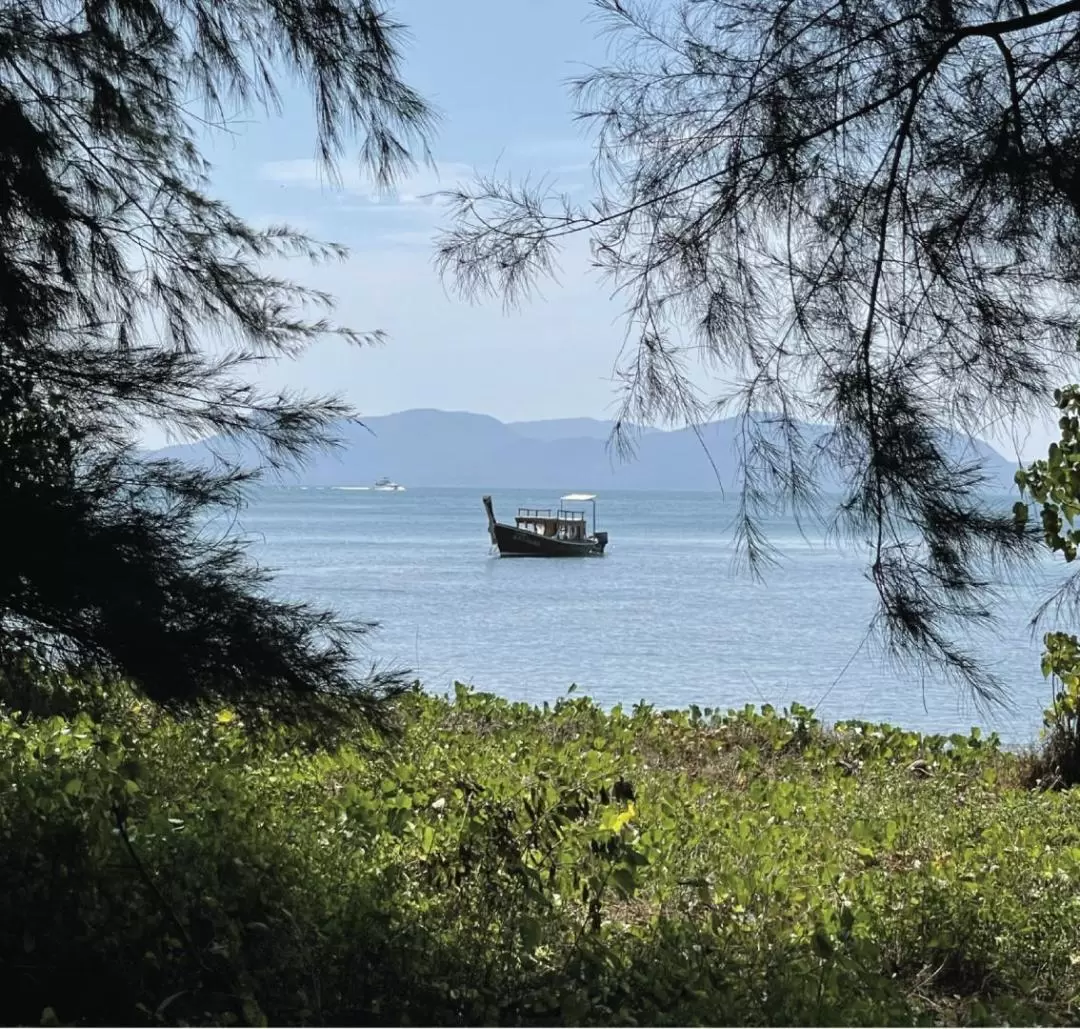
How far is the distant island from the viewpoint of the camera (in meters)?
3.02

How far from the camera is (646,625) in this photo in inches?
738

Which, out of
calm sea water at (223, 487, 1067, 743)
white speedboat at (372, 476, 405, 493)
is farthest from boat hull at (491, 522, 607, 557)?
white speedboat at (372, 476, 405, 493)

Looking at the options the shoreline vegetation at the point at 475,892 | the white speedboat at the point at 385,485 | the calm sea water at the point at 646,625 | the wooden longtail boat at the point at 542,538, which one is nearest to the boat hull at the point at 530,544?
the wooden longtail boat at the point at 542,538

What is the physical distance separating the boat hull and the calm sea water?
664mm

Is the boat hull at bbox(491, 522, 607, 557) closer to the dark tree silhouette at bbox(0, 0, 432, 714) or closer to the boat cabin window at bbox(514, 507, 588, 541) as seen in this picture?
the boat cabin window at bbox(514, 507, 588, 541)

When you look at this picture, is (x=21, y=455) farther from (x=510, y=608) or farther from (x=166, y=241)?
(x=510, y=608)

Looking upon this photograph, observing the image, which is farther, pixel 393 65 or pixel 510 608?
pixel 510 608

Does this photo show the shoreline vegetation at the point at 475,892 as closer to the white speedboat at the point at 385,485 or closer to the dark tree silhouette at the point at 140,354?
the dark tree silhouette at the point at 140,354

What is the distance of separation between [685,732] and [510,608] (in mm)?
15220

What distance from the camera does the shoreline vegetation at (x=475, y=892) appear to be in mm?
2609

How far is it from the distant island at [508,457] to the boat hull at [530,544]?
2.47 m

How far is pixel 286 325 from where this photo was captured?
3.31 m

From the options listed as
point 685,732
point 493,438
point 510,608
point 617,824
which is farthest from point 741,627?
point 493,438

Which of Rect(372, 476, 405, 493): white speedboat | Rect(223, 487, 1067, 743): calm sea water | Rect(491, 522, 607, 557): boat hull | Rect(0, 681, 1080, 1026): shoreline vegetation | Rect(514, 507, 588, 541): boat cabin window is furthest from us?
Rect(514, 507, 588, 541): boat cabin window
